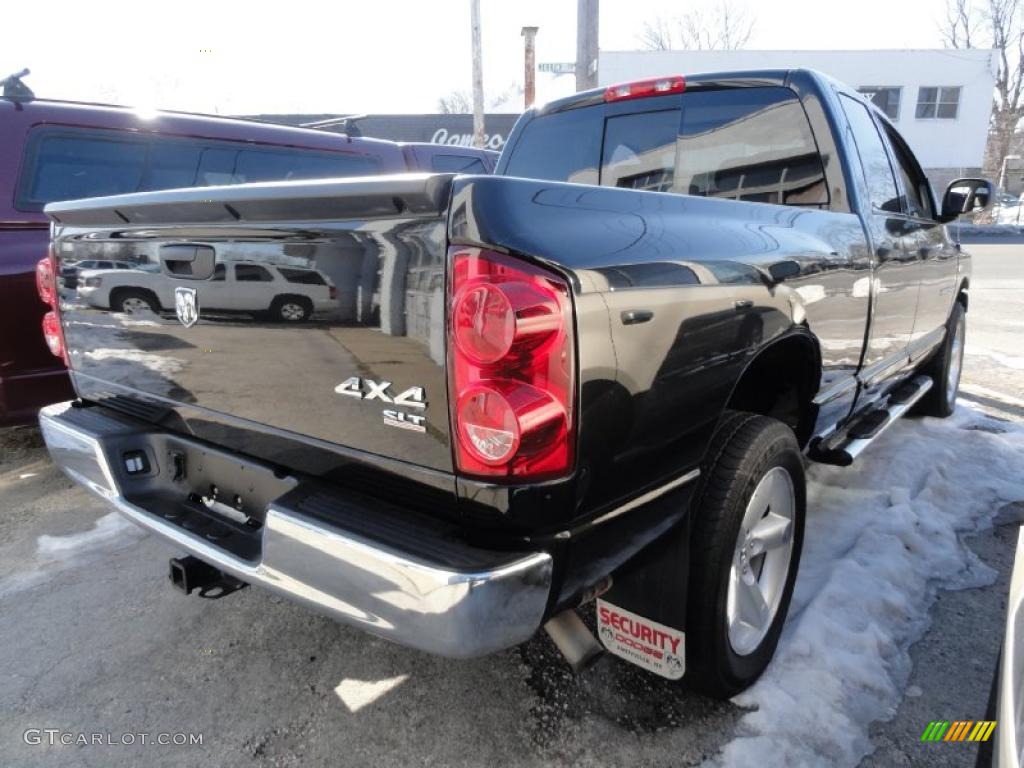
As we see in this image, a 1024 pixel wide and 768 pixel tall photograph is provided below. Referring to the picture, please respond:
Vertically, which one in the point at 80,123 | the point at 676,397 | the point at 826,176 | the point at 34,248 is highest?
the point at 80,123

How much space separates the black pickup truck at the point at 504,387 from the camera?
4.62ft

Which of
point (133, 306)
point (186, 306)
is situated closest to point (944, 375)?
point (186, 306)

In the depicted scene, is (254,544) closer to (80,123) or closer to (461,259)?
(461,259)

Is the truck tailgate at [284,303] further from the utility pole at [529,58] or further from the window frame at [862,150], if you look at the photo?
the utility pole at [529,58]

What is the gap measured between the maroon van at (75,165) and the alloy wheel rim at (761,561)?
395 cm

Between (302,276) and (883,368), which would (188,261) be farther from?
(883,368)

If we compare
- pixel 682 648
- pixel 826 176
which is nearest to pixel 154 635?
pixel 682 648

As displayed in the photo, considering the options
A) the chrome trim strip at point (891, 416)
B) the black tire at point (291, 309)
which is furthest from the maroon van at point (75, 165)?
the chrome trim strip at point (891, 416)

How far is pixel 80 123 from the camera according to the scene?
14.4 feet

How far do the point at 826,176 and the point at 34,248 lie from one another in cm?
430

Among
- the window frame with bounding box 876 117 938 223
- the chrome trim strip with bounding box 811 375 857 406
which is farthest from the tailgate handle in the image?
the window frame with bounding box 876 117 938 223

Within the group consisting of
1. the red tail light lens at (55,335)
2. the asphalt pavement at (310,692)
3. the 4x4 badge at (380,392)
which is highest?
the 4x4 badge at (380,392)

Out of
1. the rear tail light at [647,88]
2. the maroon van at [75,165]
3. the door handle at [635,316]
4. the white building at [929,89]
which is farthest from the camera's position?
the white building at [929,89]

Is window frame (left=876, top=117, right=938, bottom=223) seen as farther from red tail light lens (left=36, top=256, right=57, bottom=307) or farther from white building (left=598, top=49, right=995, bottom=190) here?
white building (left=598, top=49, right=995, bottom=190)
